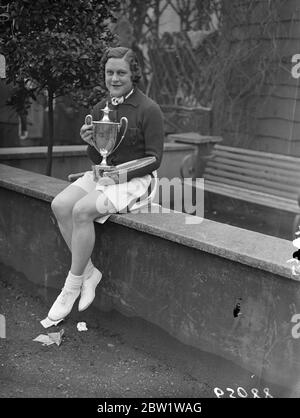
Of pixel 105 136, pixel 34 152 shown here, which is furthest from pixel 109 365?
pixel 34 152

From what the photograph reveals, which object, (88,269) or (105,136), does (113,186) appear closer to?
(105,136)

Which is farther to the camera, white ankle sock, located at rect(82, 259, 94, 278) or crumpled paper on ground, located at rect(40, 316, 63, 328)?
crumpled paper on ground, located at rect(40, 316, 63, 328)

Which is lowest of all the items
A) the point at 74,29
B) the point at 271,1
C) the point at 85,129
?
the point at 85,129

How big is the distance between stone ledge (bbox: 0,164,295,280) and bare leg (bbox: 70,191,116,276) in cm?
15

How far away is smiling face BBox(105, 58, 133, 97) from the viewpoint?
3.41 metres

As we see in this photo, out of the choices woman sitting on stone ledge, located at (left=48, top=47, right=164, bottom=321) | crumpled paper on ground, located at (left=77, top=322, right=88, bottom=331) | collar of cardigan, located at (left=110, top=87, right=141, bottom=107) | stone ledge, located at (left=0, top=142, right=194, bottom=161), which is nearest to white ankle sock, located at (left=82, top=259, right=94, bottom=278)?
woman sitting on stone ledge, located at (left=48, top=47, right=164, bottom=321)

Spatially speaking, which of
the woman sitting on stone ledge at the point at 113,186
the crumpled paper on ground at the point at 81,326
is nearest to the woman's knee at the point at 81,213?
the woman sitting on stone ledge at the point at 113,186

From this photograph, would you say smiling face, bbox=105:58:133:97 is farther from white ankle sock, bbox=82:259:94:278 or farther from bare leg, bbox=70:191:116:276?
white ankle sock, bbox=82:259:94:278

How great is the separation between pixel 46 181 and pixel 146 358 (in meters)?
1.54

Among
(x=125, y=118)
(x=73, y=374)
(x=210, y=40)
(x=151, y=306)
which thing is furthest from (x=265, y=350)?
(x=210, y=40)

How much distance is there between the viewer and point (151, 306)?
3350 mm

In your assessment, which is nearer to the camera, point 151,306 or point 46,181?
point 151,306

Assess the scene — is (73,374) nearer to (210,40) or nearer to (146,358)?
(146,358)

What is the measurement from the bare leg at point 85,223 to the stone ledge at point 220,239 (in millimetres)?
148
